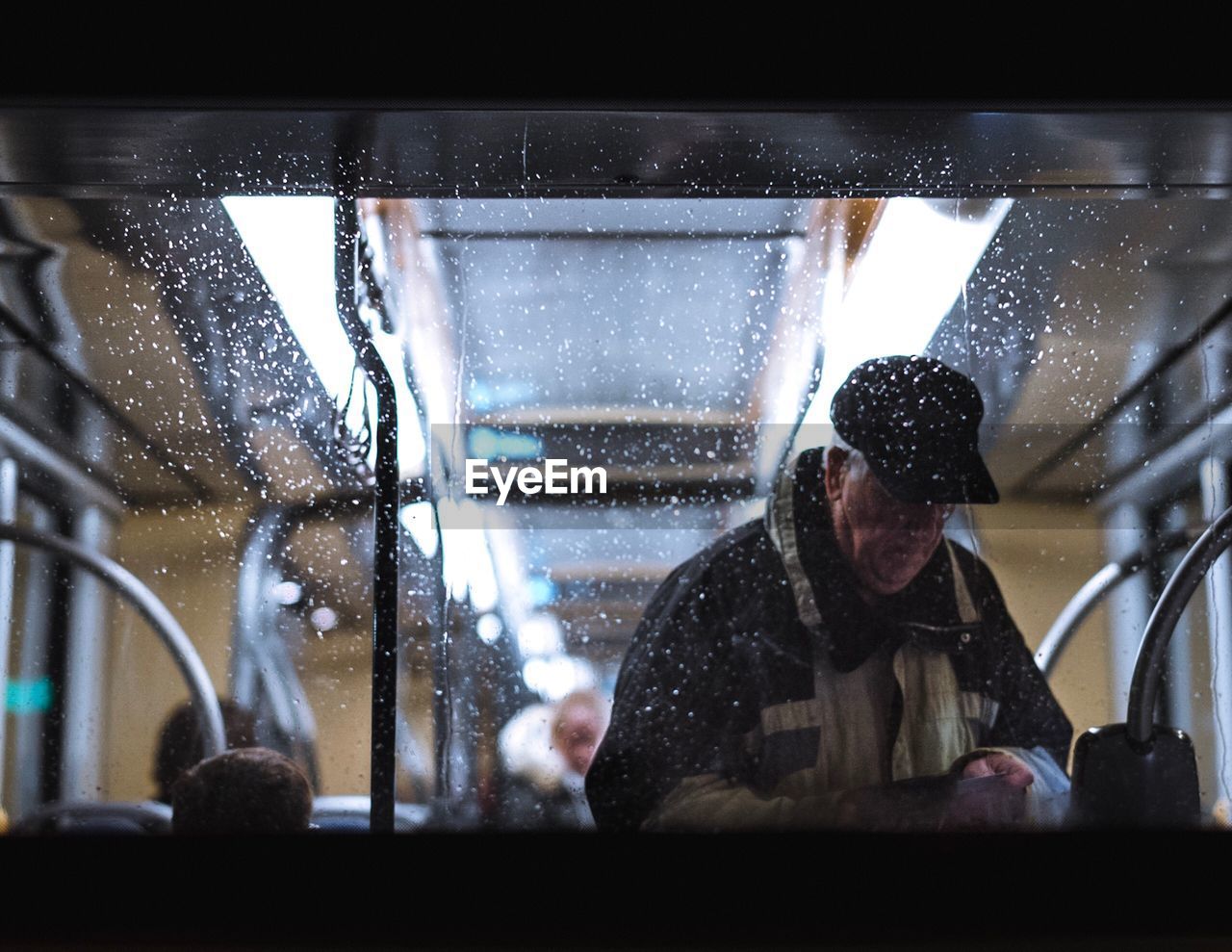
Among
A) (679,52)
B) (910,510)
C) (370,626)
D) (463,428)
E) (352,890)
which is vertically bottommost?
(352,890)

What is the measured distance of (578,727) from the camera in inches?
49.3

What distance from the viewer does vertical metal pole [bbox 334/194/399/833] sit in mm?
1159

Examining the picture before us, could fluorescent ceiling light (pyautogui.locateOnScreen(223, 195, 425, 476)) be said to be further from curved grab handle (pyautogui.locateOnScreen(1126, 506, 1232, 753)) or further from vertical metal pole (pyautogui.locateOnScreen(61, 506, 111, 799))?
curved grab handle (pyautogui.locateOnScreen(1126, 506, 1232, 753))

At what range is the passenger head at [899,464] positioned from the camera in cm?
135

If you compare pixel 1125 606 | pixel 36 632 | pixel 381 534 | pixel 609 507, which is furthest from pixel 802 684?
pixel 36 632

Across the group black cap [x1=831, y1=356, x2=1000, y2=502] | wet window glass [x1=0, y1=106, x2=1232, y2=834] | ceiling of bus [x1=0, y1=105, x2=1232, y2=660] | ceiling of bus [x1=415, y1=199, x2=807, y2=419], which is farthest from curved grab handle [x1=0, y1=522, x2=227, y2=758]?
black cap [x1=831, y1=356, x2=1000, y2=502]

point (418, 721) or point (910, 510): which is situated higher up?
point (910, 510)

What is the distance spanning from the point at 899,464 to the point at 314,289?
75 cm

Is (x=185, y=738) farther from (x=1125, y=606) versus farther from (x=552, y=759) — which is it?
(x=1125, y=606)

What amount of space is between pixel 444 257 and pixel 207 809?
71cm

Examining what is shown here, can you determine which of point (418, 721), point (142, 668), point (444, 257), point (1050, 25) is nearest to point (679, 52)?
point (1050, 25)

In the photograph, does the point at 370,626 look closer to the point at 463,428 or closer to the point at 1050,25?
the point at 463,428

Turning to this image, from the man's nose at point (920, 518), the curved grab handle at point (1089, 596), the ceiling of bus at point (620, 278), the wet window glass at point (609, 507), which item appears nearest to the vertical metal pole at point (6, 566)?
the wet window glass at point (609, 507)

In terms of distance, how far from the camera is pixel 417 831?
96 cm
